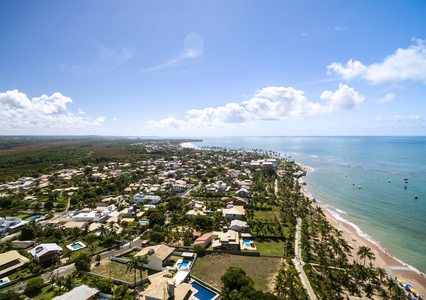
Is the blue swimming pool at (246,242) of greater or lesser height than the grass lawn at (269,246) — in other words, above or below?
above

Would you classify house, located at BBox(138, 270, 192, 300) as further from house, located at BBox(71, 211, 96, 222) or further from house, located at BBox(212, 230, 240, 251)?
house, located at BBox(71, 211, 96, 222)

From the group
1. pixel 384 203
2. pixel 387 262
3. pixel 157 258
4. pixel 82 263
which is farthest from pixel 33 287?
pixel 384 203

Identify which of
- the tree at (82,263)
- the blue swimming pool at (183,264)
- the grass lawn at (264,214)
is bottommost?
the grass lawn at (264,214)

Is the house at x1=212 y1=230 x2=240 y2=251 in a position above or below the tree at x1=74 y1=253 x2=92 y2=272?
below

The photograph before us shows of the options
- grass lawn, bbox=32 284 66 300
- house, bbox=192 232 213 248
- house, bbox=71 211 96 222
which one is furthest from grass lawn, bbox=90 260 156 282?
house, bbox=71 211 96 222

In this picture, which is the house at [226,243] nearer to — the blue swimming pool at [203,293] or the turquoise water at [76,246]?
the blue swimming pool at [203,293]

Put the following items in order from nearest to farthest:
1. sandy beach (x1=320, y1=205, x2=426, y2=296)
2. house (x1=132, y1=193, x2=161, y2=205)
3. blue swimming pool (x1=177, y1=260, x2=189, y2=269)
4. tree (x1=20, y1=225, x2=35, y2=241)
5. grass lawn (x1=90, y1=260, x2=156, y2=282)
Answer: grass lawn (x1=90, y1=260, x2=156, y2=282) → blue swimming pool (x1=177, y1=260, x2=189, y2=269) → sandy beach (x1=320, y1=205, x2=426, y2=296) → tree (x1=20, y1=225, x2=35, y2=241) → house (x1=132, y1=193, x2=161, y2=205)

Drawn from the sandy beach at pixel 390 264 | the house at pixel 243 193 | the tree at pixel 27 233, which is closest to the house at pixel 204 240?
the sandy beach at pixel 390 264
